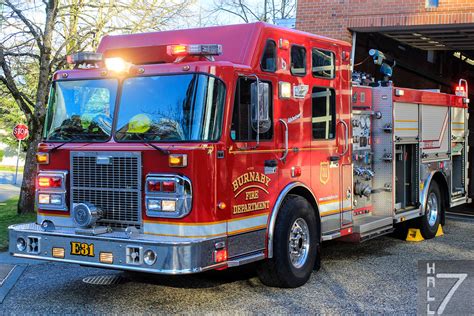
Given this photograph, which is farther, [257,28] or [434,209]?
[434,209]

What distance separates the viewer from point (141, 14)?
15.5 metres

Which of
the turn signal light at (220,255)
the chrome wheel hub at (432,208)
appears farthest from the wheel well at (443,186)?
the turn signal light at (220,255)

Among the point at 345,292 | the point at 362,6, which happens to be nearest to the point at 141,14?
the point at 362,6

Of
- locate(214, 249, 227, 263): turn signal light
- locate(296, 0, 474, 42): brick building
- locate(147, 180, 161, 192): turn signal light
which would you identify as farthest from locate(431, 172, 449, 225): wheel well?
locate(147, 180, 161, 192): turn signal light

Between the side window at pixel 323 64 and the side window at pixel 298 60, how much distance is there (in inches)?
8.2

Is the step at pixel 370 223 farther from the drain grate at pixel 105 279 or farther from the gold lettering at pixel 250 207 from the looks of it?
the drain grate at pixel 105 279

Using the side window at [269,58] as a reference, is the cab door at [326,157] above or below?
below

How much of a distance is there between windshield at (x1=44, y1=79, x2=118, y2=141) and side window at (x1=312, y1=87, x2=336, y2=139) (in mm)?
2348

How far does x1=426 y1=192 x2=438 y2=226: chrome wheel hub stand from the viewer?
10203 millimetres

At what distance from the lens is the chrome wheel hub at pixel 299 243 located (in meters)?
6.78

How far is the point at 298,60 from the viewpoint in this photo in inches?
276

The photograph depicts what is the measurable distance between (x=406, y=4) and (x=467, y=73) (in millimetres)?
10718

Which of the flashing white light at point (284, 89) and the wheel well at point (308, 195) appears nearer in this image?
the flashing white light at point (284, 89)

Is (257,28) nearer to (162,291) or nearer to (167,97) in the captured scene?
(167,97)
